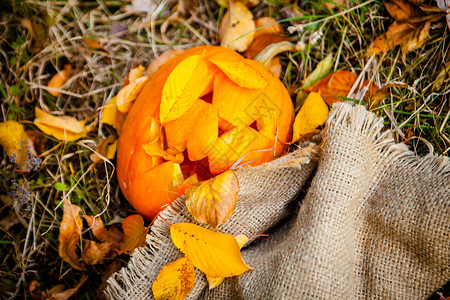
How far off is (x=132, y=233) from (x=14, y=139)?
805mm

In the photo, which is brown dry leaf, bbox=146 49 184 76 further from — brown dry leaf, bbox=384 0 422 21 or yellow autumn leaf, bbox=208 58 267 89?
brown dry leaf, bbox=384 0 422 21

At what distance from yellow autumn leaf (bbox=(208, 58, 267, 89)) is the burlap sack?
305 millimetres

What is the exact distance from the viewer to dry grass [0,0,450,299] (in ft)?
5.39

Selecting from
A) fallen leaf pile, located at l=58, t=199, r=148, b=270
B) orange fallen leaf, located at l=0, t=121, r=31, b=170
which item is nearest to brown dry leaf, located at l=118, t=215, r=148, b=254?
fallen leaf pile, located at l=58, t=199, r=148, b=270

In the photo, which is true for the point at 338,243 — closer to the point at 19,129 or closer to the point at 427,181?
the point at 427,181

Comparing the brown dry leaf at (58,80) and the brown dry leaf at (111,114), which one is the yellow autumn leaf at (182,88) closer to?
the brown dry leaf at (111,114)

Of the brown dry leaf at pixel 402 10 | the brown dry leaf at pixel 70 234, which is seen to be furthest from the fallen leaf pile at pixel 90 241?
the brown dry leaf at pixel 402 10

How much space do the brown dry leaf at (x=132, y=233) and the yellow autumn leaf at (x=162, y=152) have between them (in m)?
0.39

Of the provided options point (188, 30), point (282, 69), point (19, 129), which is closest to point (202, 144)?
point (282, 69)

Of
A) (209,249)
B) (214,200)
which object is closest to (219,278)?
(209,249)

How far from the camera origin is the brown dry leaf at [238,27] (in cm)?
177

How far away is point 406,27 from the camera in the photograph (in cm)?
165

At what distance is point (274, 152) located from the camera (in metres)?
1.41

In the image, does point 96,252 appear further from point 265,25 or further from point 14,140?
point 265,25
